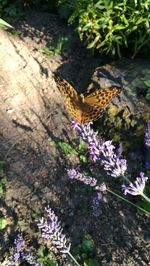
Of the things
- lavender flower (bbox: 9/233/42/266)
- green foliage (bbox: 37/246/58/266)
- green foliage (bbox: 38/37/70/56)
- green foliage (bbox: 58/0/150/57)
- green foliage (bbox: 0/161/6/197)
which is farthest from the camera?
green foliage (bbox: 38/37/70/56)

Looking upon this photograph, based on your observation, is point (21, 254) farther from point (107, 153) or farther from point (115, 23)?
point (115, 23)

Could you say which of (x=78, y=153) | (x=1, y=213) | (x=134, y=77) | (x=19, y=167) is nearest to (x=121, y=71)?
(x=134, y=77)

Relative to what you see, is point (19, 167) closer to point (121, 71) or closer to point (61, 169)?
point (61, 169)

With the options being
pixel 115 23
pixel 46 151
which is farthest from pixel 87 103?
pixel 115 23

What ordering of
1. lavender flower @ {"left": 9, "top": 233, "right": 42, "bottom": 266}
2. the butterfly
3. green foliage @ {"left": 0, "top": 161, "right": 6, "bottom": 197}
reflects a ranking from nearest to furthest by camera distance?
lavender flower @ {"left": 9, "top": 233, "right": 42, "bottom": 266}, the butterfly, green foliage @ {"left": 0, "top": 161, "right": 6, "bottom": 197}

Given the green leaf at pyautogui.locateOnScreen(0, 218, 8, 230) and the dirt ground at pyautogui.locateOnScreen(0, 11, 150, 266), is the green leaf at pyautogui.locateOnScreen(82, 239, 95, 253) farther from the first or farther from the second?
the green leaf at pyautogui.locateOnScreen(0, 218, 8, 230)

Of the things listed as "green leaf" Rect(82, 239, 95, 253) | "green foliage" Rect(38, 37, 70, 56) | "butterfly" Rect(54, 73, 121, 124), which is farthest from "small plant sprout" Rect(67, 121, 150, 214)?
"green foliage" Rect(38, 37, 70, 56)

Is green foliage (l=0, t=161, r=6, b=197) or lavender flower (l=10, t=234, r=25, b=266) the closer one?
lavender flower (l=10, t=234, r=25, b=266)

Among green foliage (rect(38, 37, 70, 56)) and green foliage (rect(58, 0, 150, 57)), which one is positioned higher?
green foliage (rect(58, 0, 150, 57))
